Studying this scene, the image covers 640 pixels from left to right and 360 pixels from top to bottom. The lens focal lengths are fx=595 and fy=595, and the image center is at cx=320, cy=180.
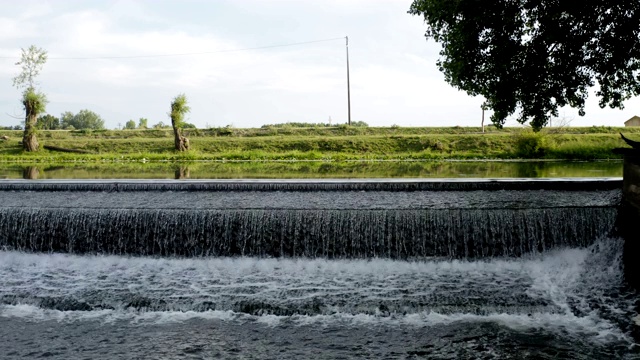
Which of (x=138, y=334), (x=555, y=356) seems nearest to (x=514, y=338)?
(x=555, y=356)

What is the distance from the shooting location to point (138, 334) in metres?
5.77

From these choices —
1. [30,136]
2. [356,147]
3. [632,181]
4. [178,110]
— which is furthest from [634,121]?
[30,136]

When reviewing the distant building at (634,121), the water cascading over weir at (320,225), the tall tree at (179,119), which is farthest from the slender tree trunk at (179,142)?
the distant building at (634,121)

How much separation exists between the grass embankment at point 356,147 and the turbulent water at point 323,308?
15.4 meters

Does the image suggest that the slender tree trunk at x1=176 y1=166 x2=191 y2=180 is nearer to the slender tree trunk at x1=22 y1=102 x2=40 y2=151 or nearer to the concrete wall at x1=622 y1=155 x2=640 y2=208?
the concrete wall at x1=622 y1=155 x2=640 y2=208

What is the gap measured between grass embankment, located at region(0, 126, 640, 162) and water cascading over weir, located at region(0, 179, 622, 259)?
13268 mm

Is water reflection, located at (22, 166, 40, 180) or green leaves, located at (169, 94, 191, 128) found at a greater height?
green leaves, located at (169, 94, 191, 128)

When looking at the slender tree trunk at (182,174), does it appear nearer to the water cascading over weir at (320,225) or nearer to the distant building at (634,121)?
the water cascading over weir at (320,225)

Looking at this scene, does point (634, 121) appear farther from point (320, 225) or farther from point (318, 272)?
point (318, 272)

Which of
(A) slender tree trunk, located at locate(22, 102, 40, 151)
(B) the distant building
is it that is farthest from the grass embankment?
(B) the distant building

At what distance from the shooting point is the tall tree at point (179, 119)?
92.7ft

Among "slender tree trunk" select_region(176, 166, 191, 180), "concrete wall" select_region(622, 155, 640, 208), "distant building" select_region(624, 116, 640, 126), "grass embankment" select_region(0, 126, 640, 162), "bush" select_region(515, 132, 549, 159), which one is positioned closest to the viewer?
"concrete wall" select_region(622, 155, 640, 208)

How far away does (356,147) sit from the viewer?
28.1 m

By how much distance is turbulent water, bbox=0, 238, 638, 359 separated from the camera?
5.44 meters
